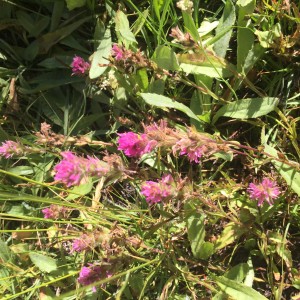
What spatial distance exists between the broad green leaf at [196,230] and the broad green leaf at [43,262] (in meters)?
0.59

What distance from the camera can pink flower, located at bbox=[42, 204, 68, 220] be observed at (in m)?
1.86

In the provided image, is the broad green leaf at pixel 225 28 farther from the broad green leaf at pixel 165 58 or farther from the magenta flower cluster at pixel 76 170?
the magenta flower cluster at pixel 76 170

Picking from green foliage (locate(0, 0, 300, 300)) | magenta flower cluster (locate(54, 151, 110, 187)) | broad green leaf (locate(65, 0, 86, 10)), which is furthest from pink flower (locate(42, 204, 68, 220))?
broad green leaf (locate(65, 0, 86, 10))

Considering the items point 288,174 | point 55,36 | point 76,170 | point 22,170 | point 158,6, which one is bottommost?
point 22,170

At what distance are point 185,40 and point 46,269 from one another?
43.0 inches

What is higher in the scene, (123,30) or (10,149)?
(123,30)

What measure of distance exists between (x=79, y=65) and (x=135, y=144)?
64 cm

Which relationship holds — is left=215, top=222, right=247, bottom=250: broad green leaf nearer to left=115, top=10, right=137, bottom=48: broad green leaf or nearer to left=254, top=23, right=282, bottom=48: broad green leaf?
left=254, top=23, right=282, bottom=48: broad green leaf

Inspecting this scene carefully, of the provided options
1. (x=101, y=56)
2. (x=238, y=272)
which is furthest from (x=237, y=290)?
(x=101, y=56)

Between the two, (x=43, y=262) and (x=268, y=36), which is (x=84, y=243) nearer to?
(x=43, y=262)

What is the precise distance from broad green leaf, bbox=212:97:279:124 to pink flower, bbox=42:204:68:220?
0.69 meters

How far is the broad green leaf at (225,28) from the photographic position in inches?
70.3

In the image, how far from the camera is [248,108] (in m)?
1.83

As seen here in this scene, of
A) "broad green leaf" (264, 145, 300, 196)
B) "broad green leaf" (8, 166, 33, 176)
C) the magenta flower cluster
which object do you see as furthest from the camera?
"broad green leaf" (8, 166, 33, 176)
